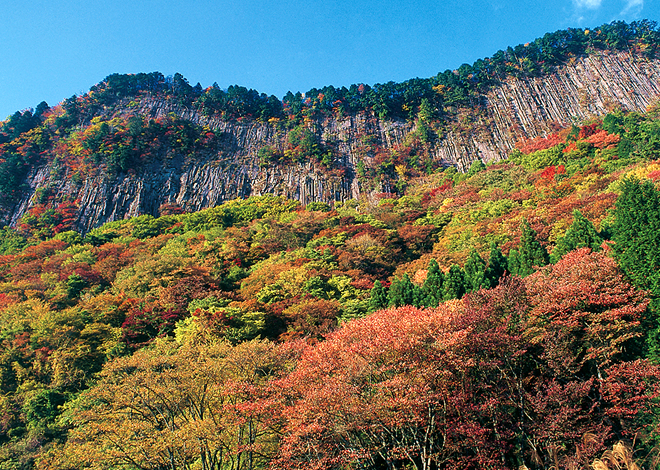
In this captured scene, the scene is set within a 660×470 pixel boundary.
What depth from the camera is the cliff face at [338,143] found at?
58.7 meters

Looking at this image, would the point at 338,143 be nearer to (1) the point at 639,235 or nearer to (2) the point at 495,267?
(2) the point at 495,267

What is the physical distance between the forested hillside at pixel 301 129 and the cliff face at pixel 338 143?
7.7 inches

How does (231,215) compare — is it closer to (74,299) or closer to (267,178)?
(267,178)

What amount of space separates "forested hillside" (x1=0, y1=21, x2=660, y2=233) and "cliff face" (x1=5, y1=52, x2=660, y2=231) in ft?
0.64

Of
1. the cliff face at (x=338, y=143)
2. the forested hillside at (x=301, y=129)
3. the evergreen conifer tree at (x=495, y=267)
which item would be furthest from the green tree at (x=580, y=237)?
the cliff face at (x=338, y=143)

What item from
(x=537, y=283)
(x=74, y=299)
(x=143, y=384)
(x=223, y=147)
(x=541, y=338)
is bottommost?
(x=541, y=338)

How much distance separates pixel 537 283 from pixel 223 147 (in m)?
61.6

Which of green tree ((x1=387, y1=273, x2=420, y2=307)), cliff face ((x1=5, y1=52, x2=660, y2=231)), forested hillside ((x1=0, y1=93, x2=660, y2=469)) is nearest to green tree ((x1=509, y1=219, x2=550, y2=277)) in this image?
forested hillside ((x1=0, y1=93, x2=660, y2=469))

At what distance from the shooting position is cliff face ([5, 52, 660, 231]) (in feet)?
193

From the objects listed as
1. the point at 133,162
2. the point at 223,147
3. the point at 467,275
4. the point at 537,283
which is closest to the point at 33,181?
the point at 133,162

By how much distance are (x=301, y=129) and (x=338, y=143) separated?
272 inches

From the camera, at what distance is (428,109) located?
7212 cm

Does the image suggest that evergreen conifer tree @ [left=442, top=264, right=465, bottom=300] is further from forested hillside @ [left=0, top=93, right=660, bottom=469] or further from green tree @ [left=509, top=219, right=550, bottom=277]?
green tree @ [left=509, top=219, right=550, bottom=277]

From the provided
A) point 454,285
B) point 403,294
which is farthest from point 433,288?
point 403,294
